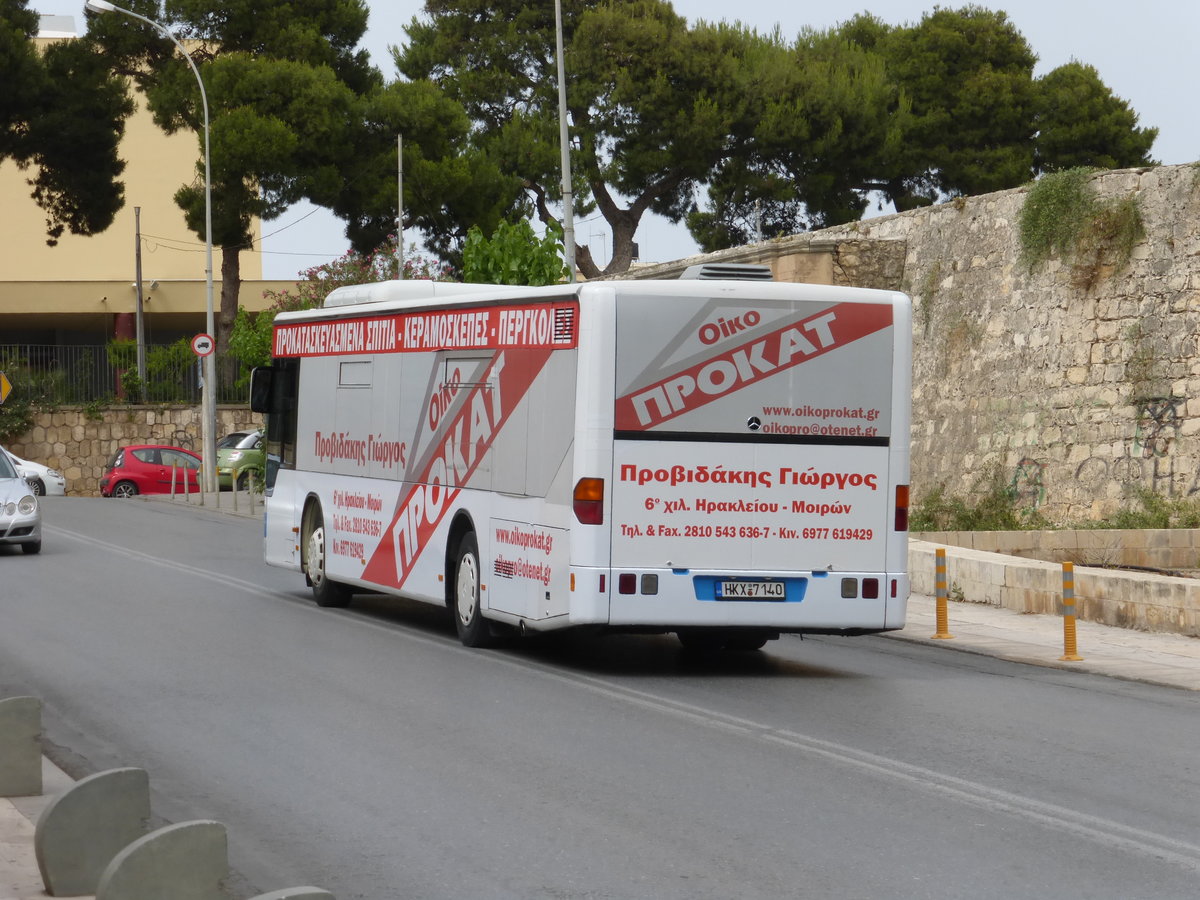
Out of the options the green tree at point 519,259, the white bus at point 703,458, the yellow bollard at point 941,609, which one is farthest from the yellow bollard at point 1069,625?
the green tree at point 519,259

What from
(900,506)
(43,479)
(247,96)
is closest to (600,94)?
(247,96)

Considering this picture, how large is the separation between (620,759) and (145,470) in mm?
34309

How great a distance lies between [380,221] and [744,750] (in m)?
43.5

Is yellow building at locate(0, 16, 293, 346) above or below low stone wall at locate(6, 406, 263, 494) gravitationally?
above

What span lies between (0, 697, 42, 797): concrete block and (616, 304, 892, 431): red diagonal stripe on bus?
5113 mm

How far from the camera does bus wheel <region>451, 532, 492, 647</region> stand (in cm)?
1355

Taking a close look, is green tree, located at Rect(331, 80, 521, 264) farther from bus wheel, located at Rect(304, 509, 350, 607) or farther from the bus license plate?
the bus license plate

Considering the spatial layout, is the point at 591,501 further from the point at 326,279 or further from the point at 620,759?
the point at 326,279

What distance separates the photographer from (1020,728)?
10.1 meters

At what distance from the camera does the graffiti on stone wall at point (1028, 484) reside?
78.2 ft

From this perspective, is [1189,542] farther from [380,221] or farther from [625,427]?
[380,221]

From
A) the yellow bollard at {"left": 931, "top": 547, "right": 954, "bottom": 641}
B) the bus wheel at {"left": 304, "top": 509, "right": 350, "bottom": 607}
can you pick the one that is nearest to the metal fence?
the bus wheel at {"left": 304, "top": 509, "right": 350, "bottom": 607}

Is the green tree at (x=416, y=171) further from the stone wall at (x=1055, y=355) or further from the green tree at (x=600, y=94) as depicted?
the stone wall at (x=1055, y=355)

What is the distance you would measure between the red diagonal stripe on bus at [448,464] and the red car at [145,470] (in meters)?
26.8
